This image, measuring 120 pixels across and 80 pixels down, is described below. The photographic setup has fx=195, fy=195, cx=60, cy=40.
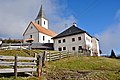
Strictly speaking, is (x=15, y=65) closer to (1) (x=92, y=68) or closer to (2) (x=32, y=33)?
(1) (x=92, y=68)

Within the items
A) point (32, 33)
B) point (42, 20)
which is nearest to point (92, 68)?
point (32, 33)

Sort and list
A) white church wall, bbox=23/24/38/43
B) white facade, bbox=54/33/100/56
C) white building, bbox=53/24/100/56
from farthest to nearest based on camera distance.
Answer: white church wall, bbox=23/24/38/43, white building, bbox=53/24/100/56, white facade, bbox=54/33/100/56

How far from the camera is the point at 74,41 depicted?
177 ft

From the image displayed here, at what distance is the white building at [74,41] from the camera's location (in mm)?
52553

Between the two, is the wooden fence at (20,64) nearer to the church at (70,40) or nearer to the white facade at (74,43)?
the church at (70,40)

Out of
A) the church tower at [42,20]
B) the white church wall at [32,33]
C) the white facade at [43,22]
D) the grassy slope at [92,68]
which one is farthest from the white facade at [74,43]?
the grassy slope at [92,68]

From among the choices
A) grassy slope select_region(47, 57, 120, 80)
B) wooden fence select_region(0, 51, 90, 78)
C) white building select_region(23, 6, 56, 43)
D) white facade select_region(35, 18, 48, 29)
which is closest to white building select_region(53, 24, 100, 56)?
white building select_region(23, 6, 56, 43)

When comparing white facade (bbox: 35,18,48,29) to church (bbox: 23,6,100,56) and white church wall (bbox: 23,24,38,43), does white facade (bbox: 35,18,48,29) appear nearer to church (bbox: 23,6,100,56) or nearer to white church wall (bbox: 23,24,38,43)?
white church wall (bbox: 23,24,38,43)

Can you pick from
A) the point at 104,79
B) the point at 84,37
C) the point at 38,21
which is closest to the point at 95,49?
the point at 84,37

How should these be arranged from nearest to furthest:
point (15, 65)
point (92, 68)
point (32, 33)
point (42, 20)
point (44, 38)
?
point (15, 65)
point (92, 68)
point (44, 38)
point (32, 33)
point (42, 20)

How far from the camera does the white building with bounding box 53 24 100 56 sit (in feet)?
172

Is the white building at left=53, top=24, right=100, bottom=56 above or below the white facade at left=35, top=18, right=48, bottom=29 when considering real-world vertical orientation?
below

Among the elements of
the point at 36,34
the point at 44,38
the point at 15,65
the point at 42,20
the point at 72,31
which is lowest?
the point at 15,65

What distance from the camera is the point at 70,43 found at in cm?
5472
